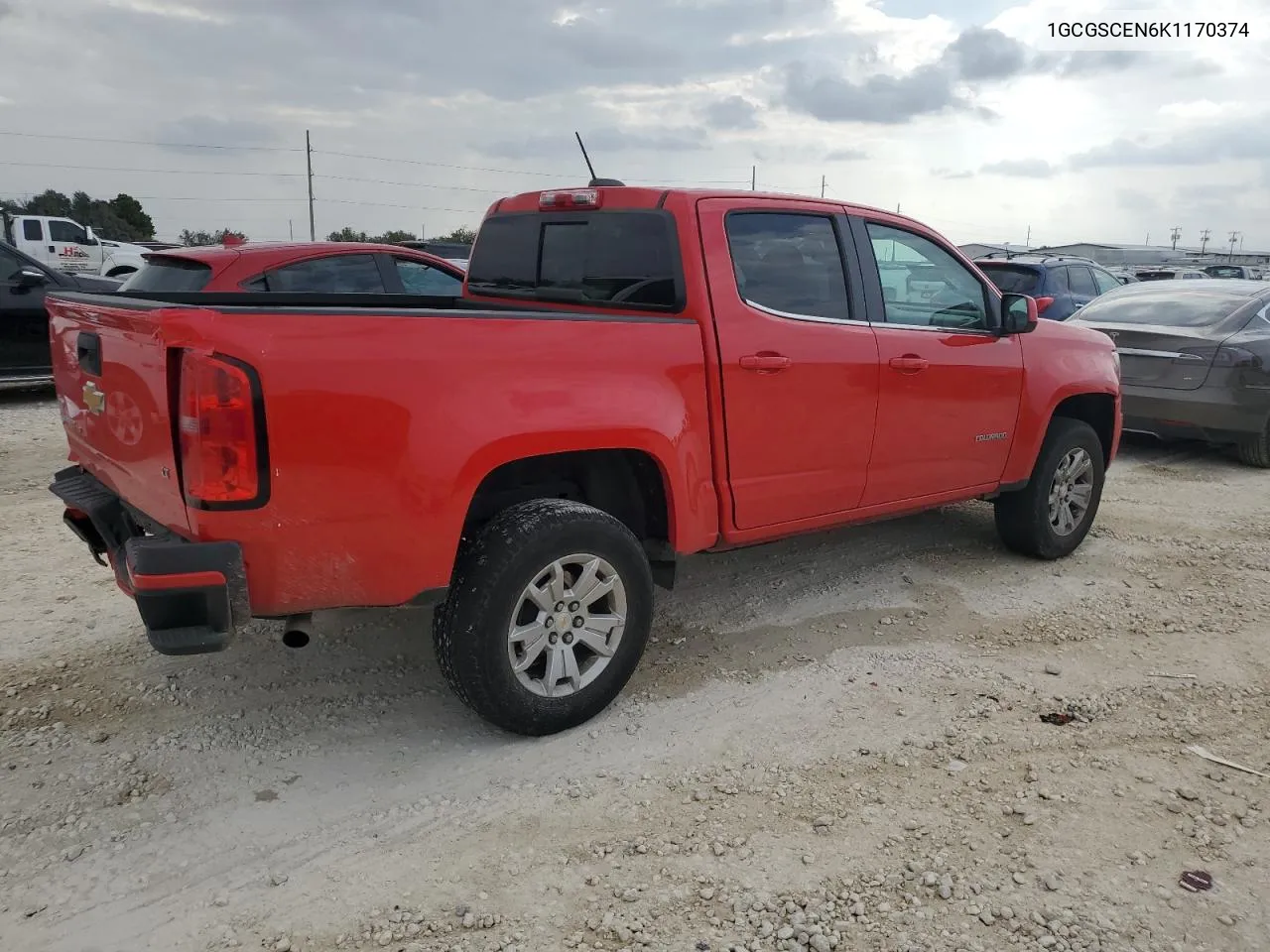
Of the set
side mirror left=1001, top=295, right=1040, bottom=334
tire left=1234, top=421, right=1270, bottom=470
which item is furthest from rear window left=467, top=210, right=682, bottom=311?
tire left=1234, top=421, right=1270, bottom=470

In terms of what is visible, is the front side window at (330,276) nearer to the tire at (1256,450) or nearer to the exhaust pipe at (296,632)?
the exhaust pipe at (296,632)

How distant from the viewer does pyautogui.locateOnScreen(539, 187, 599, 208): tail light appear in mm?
3996

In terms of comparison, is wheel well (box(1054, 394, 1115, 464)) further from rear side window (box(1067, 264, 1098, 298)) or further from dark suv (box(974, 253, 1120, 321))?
rear side window (box(1067, 264, 1098, 298))

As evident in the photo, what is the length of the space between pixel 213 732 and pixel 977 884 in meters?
2.56

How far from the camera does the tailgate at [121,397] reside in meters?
2.70

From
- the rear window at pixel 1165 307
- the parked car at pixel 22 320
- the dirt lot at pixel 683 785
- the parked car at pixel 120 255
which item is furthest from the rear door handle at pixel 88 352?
the parked car at pixel 120 255

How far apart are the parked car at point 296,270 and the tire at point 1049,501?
422 cm

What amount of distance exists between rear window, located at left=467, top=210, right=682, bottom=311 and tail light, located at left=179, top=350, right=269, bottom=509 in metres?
1.65

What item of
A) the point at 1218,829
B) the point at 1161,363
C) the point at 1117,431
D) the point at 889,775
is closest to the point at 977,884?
the point at 889,775

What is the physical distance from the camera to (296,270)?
755 cm

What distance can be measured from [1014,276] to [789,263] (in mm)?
8408

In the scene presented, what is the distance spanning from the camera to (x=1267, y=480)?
7719 millimetres

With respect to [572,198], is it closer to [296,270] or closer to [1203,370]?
[296,270]

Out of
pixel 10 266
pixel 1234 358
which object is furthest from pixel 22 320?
pixel 1234 358
